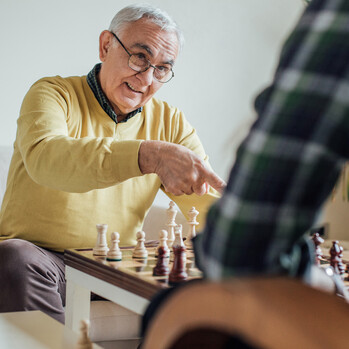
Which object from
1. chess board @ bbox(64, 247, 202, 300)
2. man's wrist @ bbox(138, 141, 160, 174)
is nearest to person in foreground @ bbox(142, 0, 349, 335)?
chess board @ bbox(64, 247, 202, 300)

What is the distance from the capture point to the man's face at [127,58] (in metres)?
2.19

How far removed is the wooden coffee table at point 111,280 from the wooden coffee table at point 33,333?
139 mm

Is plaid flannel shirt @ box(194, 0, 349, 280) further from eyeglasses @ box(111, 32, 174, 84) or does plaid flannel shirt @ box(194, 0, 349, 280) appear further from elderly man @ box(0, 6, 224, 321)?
eyeglasses @ box(111, 32, 174, 84)

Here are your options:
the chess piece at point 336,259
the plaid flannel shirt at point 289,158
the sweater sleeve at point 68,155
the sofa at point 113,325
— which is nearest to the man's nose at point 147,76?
the sweater sleeve at point 68,155

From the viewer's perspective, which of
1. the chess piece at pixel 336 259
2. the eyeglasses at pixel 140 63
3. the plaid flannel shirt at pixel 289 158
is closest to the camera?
the plaid flannel shirt at pixel 289 158

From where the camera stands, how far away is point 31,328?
54.9 inches

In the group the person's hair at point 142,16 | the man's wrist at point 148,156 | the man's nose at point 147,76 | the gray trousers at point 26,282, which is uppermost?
the person's hair at point 142,16

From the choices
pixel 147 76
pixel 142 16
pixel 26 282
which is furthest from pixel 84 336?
pixel 142 16

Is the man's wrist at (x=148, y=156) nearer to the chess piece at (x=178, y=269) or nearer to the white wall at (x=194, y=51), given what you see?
the chess piece at (x=178, y=269)

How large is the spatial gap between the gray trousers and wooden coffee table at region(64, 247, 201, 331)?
0.21m

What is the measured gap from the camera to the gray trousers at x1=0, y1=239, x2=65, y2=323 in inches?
71.2

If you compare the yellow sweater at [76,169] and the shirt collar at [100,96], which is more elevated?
the shirt collar at [100,96]

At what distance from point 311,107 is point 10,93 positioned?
2.68 meters

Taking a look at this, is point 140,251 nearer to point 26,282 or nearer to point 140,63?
point 26,282
